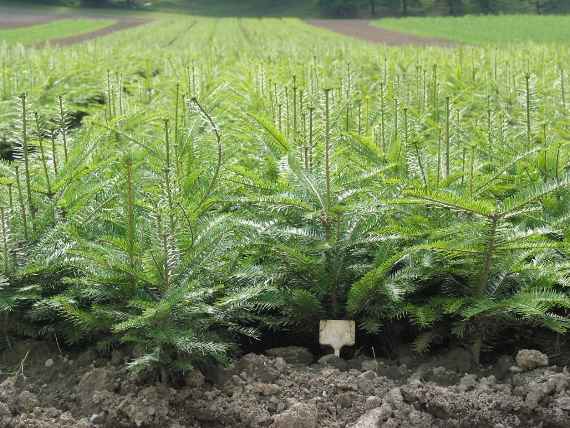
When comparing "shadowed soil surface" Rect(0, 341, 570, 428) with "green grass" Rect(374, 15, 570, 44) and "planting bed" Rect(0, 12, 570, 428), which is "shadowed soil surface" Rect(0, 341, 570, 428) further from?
"green grass" Rect(374, 15, 570, 44)

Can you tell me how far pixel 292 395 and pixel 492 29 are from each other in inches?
1306

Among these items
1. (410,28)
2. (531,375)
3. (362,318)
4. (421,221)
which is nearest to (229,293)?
(362,318)

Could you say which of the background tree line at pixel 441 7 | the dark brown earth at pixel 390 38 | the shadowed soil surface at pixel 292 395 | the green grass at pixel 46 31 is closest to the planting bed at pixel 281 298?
the shadowed soil surface at pixel 292 395

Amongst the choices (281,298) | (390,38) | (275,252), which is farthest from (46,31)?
(281,298)

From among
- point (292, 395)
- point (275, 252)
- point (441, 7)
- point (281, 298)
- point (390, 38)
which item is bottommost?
point (292, 395)

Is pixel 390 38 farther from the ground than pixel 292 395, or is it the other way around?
pixel 390 38

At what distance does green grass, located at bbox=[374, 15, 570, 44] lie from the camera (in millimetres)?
27172

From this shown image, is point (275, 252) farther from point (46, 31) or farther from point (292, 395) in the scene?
point (46, 31)

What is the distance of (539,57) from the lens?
28.2 ft

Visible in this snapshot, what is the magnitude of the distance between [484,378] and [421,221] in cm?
65

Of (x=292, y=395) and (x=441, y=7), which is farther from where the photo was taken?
(x=441, y=7)

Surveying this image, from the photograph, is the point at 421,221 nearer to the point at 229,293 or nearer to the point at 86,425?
the point at 229,293

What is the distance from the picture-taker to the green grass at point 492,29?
27.2m

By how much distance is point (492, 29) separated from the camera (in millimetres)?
32375
